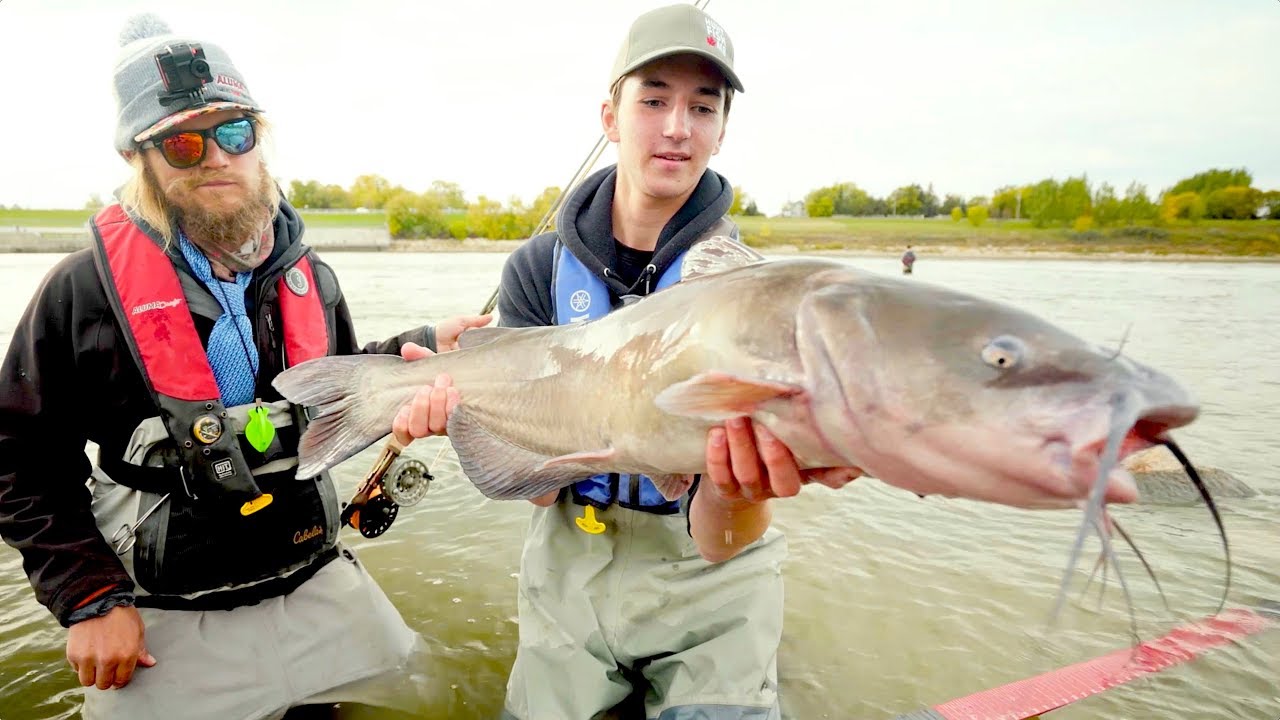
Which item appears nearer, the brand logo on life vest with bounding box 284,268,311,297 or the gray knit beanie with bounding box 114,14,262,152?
the gray knit beanie with bounding box 114,14,262,152

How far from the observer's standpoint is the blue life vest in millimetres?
2777

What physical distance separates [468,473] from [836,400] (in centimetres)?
146

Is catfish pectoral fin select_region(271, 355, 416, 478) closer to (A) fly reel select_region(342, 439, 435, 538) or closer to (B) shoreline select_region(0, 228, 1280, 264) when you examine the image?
A: (A) fly reel select_region(342, 439, 435, 538)

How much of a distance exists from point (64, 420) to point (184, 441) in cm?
46

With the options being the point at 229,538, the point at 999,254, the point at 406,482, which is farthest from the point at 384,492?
the point at 999,254

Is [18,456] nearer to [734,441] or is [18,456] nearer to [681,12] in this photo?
[734,441]

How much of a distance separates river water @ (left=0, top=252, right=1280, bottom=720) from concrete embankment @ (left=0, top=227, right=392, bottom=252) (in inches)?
1492

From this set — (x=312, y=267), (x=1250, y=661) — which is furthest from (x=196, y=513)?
(x=1250, y=661)

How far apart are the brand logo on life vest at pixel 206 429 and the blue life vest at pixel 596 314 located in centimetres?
147

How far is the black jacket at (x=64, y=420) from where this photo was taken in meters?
2.60

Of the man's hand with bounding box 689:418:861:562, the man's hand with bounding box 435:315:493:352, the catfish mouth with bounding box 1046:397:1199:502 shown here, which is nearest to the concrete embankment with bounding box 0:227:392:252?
the man's hand with bounding box 435:315:493:352

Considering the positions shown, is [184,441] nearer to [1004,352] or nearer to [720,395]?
[720,395]

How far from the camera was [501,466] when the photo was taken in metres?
2.49

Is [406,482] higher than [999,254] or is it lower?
higher
